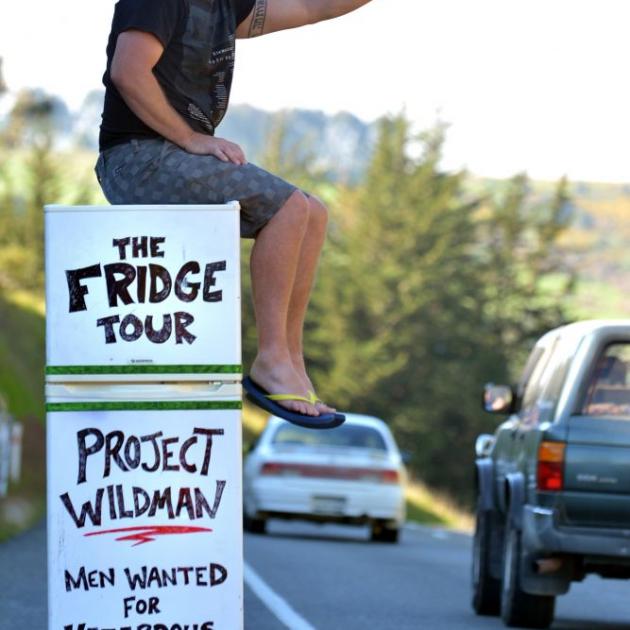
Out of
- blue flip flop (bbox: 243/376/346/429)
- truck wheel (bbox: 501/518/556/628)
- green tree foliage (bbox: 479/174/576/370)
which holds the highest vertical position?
blue flip flop (bbox: 243/376/346/429)

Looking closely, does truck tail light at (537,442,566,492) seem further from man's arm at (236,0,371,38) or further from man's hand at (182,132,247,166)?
man's hand at (182,132,247,166)

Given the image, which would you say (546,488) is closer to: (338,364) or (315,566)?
(315,566)

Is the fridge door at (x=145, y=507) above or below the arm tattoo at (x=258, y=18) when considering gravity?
below

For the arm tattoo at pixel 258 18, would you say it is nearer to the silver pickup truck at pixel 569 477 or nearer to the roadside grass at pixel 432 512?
the silver pickup truck at pixel 569 477

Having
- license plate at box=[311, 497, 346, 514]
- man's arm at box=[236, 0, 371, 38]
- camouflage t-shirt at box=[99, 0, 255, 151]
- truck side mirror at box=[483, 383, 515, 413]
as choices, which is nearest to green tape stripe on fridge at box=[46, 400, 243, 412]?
camouflage t-shirt at box=[99, 0, 255, 151]

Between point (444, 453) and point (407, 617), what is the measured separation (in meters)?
75.4

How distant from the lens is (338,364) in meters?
89.6

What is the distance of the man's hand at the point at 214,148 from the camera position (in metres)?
6.27

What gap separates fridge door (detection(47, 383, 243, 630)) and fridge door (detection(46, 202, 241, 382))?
75 millimetres

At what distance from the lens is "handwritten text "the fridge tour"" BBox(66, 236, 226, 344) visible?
5637 millimetres

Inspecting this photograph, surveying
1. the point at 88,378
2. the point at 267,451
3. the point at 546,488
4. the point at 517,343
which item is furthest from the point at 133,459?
the point at 517,343

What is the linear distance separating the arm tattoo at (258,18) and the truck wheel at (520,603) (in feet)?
18.9

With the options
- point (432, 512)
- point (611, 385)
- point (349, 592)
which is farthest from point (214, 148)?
point (432, 512)

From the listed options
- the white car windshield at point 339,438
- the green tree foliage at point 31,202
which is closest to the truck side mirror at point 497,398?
the white car windshield at point 339,438
